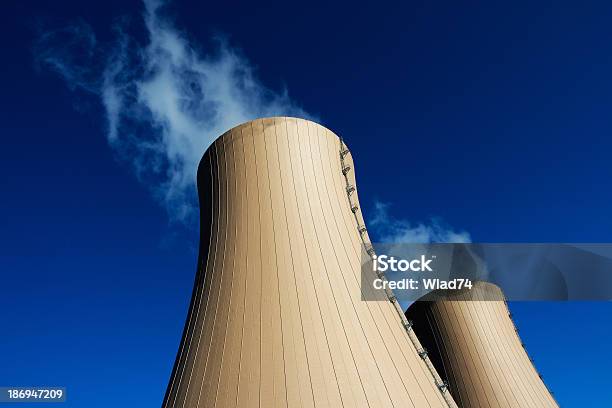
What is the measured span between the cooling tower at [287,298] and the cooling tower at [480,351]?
6523 millimetres

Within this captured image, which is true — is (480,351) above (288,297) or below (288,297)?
above

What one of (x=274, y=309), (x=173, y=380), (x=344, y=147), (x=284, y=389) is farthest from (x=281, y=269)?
(x=344, y=147)

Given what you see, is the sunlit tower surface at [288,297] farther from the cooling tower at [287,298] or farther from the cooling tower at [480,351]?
the cooling tower at [480,351]

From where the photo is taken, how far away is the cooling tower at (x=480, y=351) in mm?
11320

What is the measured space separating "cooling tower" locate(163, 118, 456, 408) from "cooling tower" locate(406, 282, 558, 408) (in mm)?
6523

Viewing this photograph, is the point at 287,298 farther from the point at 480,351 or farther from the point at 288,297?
the point at 480,351

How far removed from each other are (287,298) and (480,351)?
8.26m

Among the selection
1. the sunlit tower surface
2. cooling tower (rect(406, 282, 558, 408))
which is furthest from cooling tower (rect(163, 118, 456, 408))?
cooling tower (rect(406, 282, 558, 408))

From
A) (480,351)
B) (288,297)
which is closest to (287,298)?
(288,297)

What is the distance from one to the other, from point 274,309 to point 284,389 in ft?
3.09

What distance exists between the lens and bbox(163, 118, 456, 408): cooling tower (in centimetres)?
494

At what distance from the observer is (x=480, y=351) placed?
466 inches

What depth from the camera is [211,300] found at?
6074 mm

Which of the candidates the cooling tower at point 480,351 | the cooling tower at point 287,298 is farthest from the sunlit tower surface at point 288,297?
the cooling tower at point 480,351
